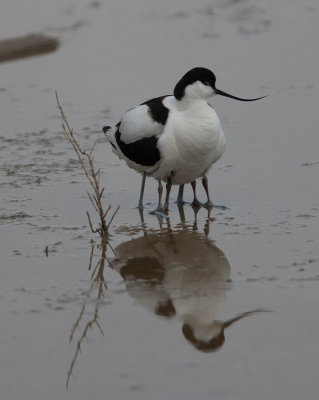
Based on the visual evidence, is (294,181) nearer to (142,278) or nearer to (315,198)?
(315,198)

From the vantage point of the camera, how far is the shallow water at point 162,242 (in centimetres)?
467

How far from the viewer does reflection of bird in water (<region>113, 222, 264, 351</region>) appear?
517cm

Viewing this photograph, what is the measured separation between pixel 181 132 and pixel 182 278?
5.23 ft

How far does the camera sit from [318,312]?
205 inches

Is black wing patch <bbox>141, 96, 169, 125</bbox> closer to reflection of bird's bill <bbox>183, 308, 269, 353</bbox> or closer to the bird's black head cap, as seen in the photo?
the bird's black head cap

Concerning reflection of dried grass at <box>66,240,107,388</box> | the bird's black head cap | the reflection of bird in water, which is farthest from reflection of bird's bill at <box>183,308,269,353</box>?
the bird's black head cap

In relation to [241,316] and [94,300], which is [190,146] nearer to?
[94,300]

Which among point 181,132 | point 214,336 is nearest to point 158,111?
point 181,132

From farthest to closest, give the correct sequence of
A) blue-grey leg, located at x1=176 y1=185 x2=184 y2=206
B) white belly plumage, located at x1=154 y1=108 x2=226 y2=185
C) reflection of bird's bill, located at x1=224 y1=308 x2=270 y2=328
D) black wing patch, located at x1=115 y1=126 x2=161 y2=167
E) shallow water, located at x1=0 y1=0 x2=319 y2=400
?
blue-grey leg, located at x1=176 y1=185 x2=184 y2=206
black wing patch, located at x1=115 y1=126 x2=161 y2=167
white belly plumage, located at x1=154 y1=108 x2=226 y2=185
reflection of bird's bill, located at x1=224 y1=308 x2=270 y2=328
shallow water, located at x1=0 y1=0 x2=319 y2=400

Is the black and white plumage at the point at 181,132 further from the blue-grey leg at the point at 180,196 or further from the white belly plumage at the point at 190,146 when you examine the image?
the blue-grey leg at the point at 180,196

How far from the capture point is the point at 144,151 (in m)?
7.33

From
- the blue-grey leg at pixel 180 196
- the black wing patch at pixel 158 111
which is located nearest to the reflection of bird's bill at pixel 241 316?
the black wing patch at pixel 158 111

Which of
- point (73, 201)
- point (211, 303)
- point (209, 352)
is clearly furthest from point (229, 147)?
point (209, 352)

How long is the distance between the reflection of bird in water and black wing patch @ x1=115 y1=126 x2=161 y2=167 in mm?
653
